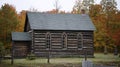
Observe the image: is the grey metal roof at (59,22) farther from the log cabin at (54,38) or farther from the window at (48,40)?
the window at (48,40)

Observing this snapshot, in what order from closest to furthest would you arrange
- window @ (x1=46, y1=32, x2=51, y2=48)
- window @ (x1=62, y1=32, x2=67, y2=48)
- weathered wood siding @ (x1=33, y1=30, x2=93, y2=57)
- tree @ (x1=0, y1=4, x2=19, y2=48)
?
weathered wood siding @ (x1=33, y1=30, x2=93, y2=57), window @ (x1=46, y1=32, x2=51, y2=48), window @ (x1=62, y1=32, x2=67, y2=48), tree @ (x1=0, y1=4, x2=19, y2=48)

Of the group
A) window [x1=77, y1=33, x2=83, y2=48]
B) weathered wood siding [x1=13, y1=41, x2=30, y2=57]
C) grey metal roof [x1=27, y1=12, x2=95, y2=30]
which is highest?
grey metal roof [x1=27, y1=12, x2=95, y2=30]

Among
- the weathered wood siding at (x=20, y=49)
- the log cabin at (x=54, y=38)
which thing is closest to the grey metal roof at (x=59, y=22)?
the log cabin at (x=54, y=38)

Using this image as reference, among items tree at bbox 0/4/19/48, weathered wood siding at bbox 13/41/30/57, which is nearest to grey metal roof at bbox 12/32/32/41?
weathered wood siding at bbox 13/41/30/57

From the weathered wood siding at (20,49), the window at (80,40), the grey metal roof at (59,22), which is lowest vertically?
the weathered wood siding at (20,49)

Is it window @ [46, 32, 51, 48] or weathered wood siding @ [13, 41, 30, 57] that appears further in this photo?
window @ [46, 32, 51, 48]

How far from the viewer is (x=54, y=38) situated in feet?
144

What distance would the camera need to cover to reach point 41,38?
43625mm

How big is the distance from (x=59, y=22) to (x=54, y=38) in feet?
9.21

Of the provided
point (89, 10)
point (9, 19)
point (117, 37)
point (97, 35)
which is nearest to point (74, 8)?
point (89, 10)

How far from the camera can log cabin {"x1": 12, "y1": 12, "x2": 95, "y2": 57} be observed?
43.3m

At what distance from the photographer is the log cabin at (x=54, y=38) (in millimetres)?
43312

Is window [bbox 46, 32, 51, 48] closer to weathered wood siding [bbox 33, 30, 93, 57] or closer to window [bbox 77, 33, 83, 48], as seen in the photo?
weathered wood siding [bbox 33, 30, 93, 57]

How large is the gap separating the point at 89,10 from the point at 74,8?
416 cm
